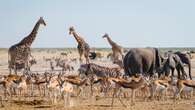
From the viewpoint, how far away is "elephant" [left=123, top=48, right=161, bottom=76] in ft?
89.1

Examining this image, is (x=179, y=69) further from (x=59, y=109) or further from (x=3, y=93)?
(x=59, y=109)

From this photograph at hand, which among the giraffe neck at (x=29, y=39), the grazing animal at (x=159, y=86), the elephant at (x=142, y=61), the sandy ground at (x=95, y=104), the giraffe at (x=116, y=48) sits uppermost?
the giraffe neck at (x=29, y=39)

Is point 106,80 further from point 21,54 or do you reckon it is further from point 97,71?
point 21,54

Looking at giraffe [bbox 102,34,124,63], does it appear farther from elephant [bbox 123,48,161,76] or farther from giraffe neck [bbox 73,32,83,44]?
elephant [bbox 123,48,161,76]

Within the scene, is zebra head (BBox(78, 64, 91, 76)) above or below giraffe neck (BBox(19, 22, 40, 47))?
below

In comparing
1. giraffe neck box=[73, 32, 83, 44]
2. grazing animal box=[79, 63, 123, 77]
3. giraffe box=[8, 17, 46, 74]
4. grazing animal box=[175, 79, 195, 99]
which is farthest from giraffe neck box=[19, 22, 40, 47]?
grazing animal box=[175, 79, 195, 99]

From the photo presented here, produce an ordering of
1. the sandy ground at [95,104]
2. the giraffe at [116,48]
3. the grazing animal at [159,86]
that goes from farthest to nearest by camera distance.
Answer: the giraffe at [116,48], the grazing animal at [159,86], the sandy ground at [95,104]

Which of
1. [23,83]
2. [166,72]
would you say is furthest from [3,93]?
[166,72]

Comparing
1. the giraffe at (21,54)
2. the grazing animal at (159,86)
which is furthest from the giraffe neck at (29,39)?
the grazing animal at (159,86)

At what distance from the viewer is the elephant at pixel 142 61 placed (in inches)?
1069

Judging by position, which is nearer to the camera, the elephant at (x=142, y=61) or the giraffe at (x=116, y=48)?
the elephant at (x=142, y=61)

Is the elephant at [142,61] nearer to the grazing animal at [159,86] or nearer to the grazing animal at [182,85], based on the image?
the grazing animal at [159,86]

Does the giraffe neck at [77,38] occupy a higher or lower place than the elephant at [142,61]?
higher

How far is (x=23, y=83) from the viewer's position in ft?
70.4
